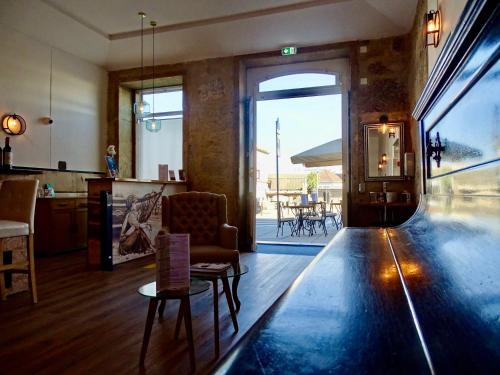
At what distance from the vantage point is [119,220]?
4.64 m

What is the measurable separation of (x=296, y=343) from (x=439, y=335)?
0.86 feet

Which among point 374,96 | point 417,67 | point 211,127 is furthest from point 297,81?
point 417,67

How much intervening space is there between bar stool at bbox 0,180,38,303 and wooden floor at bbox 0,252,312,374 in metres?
0.27

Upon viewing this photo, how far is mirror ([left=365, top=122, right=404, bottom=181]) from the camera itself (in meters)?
5.14

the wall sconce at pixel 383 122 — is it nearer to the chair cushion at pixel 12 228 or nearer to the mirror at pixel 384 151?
the mirror at pixel 384 151

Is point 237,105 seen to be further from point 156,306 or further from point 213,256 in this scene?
point 156,306

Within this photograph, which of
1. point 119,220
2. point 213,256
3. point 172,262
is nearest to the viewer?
point 172,262

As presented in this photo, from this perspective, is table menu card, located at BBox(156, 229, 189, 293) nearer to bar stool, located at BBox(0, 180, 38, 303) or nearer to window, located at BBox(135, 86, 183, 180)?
bar stool, located at BBox(0, 180, 38, 303)

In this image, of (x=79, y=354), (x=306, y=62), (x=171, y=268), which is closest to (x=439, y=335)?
(x=171, y=268)

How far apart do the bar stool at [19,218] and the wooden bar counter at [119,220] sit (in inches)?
45.7

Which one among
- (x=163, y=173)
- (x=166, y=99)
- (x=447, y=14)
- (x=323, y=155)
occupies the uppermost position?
(x=166, y=99)

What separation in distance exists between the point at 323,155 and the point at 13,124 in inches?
260

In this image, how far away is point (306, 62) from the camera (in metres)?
6.05

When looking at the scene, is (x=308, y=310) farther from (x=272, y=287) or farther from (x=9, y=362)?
(x=272, y=287)
